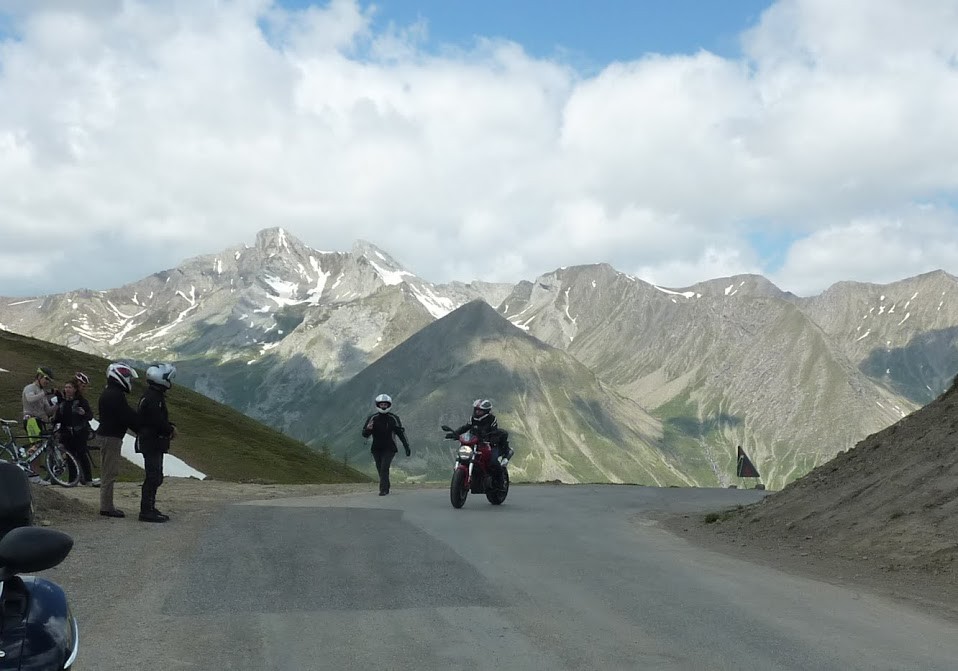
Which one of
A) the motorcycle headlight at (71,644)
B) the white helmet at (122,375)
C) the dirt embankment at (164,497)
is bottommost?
the dirt embankment at (164,497)

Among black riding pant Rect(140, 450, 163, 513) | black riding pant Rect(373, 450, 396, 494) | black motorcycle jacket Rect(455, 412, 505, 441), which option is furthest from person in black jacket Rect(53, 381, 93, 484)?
black motorcycle jacket Rect(455, 412, 505, 441)

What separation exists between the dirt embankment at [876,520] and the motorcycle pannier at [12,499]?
9.55 meters

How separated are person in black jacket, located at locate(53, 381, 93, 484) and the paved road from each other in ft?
30.8

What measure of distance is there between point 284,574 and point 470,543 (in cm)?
388

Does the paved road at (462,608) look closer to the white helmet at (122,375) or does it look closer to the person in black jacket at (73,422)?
the white helmet at (122,375)

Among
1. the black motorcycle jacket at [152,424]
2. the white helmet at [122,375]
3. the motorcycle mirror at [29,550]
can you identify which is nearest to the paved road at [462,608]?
the black motorcycle jacket at [152,424]

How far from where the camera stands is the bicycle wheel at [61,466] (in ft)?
74.5

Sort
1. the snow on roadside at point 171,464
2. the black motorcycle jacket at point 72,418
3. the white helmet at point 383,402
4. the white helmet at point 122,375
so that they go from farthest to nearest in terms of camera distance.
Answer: the snow on roadside at point 171,464 → the white helmet at point 383,402 → the black motorcycle jacket at point 72,418 → the white helmet at point 122,375

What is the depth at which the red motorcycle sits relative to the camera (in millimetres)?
20766

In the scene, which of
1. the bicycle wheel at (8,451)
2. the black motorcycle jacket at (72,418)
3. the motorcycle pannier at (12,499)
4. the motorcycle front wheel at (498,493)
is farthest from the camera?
the black motorcycle jacket at (72,418)

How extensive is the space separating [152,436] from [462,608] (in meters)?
9.78

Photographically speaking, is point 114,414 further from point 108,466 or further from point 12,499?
point 12,499

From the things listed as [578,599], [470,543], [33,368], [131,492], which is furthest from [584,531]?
[33,368]

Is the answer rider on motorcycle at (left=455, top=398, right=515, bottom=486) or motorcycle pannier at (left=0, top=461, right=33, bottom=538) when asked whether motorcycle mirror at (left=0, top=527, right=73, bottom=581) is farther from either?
rider on motorcycle at (left=455, top=398, right=515, bottom=486)
